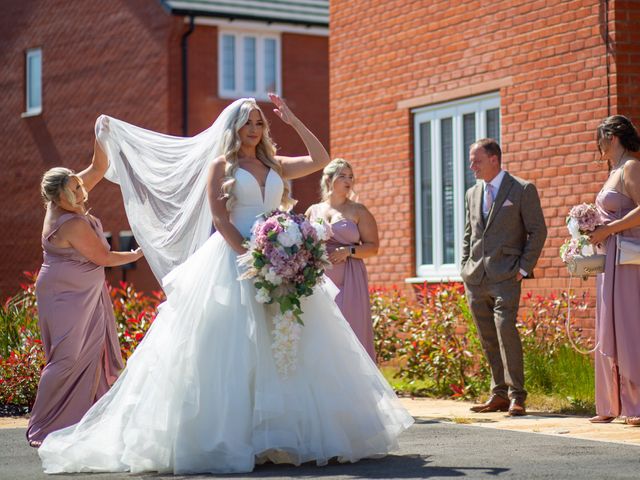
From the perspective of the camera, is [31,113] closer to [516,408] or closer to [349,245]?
[349,245]

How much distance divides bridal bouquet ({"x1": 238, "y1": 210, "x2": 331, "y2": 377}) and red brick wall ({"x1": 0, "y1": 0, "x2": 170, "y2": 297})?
17.8 metres

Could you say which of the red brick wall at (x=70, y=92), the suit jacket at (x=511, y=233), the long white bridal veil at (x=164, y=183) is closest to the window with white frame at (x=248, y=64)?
the red brick wall at (x=70, y=92)

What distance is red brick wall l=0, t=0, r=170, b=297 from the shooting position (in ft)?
85.4

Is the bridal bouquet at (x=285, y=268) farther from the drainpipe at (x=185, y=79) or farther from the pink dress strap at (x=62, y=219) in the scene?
the drainpipe at (x=185, y=79)

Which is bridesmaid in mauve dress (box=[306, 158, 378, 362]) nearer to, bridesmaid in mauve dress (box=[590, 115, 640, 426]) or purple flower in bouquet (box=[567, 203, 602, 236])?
purple flower in bouquet (box=[567, 203, 602, 236])

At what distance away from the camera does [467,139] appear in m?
14.2

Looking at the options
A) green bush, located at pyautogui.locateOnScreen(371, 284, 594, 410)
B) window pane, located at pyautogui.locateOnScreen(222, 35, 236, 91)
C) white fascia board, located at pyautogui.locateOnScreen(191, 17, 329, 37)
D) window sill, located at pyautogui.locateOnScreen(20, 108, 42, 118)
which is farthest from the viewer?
window sill, located at pyautogui.locateOnScreen(20, 108, 42, 118)

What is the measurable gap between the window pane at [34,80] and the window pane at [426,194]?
1589cm

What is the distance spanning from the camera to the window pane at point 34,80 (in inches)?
1134

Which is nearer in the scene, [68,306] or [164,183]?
[164,183]

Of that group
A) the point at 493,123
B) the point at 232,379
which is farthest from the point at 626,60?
the point at 232,379

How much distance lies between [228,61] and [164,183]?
17.9 metres

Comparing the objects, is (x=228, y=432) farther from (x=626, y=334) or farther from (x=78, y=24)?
(x=78, y=24)

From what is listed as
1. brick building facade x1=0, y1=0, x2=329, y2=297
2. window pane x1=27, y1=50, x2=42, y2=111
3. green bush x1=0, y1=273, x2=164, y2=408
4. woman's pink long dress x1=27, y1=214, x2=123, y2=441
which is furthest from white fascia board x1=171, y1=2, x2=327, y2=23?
woman's pink long dress x1=27, y1=214, x2=123, y2=441
